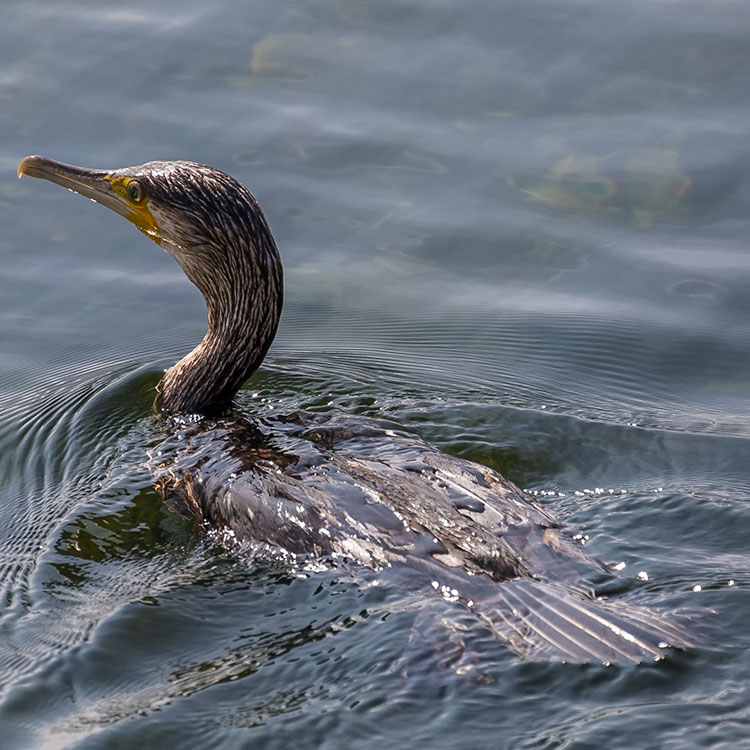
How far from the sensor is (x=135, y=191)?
20.6 ft

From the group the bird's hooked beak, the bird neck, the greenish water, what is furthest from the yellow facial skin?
the greenish water

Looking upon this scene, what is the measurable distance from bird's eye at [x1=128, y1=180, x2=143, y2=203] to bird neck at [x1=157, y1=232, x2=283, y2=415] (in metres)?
0.37

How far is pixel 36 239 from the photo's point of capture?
820 cm

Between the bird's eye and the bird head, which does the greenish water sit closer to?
the bird head

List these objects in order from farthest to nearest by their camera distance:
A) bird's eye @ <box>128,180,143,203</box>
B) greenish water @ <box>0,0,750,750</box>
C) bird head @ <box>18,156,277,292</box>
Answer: bird's eye @ <box>128,180,143,203</box> < bird head @ <box>18,156,277,292</box> < greenish water @ <box>0,0,750,750</box>

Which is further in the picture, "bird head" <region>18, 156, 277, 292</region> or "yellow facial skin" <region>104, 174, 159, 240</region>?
"yellow facial skin" <region>104, 174, 159, 240</region>

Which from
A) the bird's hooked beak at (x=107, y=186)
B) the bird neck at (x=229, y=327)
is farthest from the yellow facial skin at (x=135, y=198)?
the bird neck at (x=229, y=327)

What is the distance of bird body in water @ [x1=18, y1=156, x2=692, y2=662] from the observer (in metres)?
4.53

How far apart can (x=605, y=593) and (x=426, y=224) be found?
386 cm

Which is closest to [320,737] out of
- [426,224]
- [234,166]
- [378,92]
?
[426,224]

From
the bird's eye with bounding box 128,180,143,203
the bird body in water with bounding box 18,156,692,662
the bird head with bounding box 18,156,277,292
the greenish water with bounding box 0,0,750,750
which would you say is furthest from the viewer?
the bird's eye with bounding box 128,180,143,203

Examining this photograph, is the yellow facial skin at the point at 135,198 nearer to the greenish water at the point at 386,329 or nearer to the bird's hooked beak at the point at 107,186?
the bird's hooked beak at the point at 107,186

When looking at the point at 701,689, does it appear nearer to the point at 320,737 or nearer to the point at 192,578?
the point at 320,737

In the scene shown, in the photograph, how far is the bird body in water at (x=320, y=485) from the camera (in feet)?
14.9
